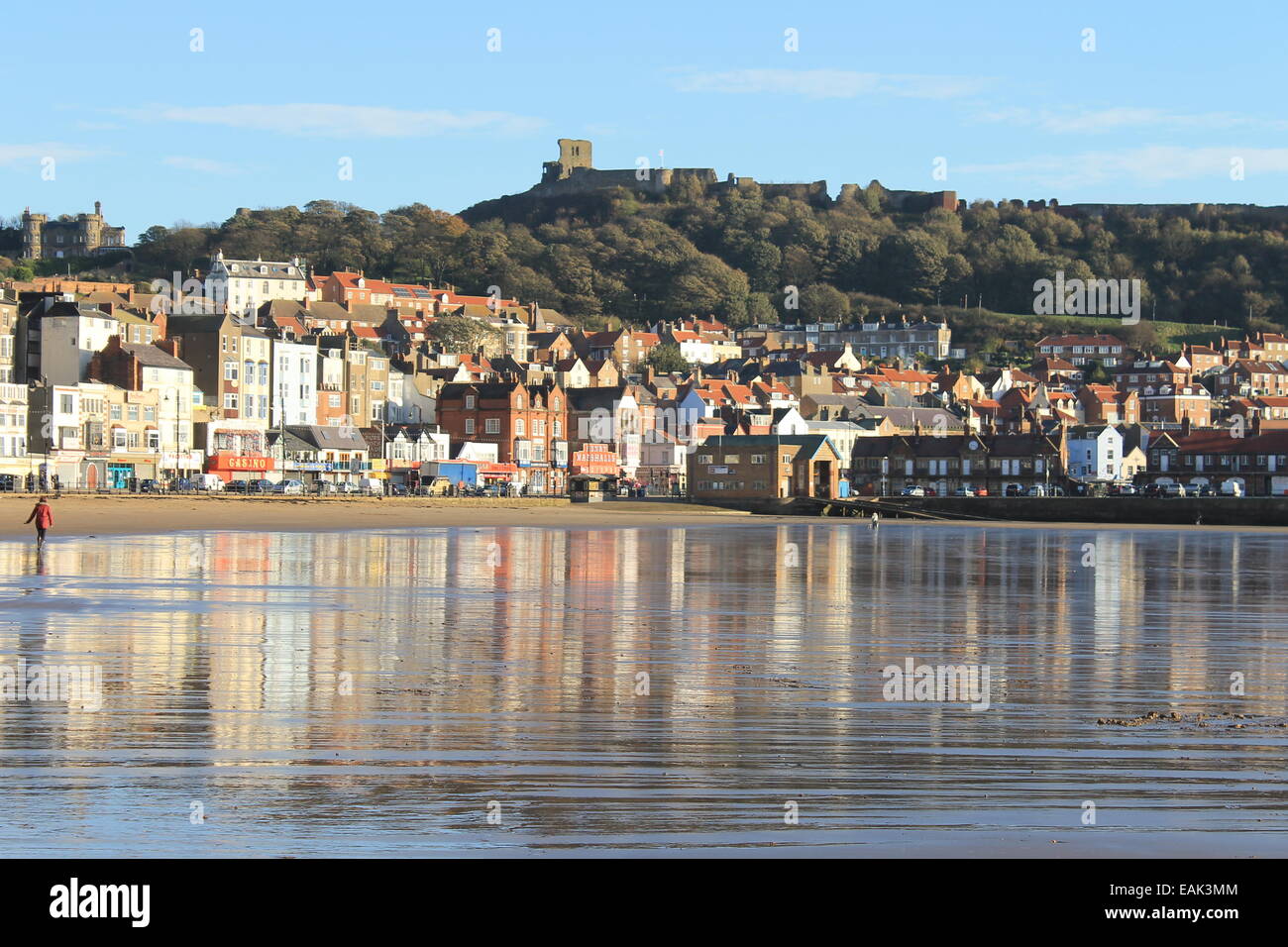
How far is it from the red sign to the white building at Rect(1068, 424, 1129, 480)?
52.5 meters

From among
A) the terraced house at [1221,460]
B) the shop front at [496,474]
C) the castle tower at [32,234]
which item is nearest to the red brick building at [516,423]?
the shop front at [496,474]

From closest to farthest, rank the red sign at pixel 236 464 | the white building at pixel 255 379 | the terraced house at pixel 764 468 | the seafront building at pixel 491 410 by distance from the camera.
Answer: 1. the seafront building at pixel 491 410
2. the red sign at pixel 236 464
3. the white building at pixel 255 379
4. the terraced house at pixel 764 468

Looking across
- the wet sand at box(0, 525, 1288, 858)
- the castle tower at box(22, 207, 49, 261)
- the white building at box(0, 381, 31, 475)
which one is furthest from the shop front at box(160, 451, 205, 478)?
the castle tower at box(22, 207, 49, 261)

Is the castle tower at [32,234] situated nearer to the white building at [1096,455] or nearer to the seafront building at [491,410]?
the seafront building at [491,410]

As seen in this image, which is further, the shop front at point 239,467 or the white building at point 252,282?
the white building at point 252,282

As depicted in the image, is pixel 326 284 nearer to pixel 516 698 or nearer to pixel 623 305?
pixel 623 305

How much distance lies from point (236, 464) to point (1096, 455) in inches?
2216

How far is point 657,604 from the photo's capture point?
22.2m

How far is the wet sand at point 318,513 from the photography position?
48156 mm

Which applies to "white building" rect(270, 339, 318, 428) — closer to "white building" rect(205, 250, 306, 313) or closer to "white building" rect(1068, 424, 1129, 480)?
"white building" rect(205, 250, 306, 313)

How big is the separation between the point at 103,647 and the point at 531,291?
530ft

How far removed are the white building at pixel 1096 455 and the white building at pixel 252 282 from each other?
70038mm

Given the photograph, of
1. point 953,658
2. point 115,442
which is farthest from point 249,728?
point 115,442

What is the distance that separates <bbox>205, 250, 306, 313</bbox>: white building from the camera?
433 ft
